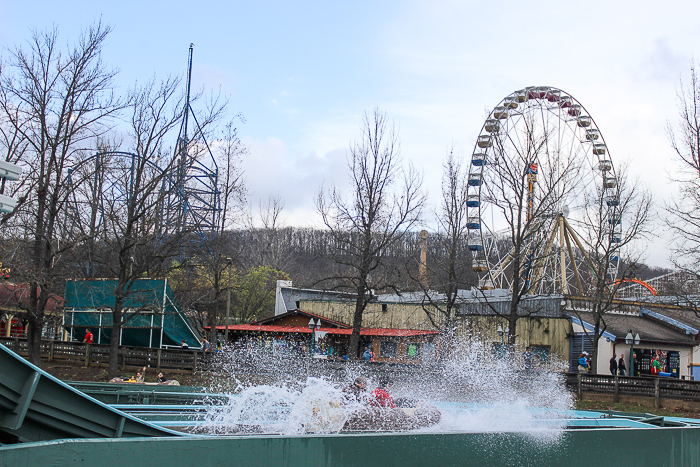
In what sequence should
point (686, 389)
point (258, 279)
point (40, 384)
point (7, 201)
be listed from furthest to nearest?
point (258, 279)
point (686, 389)
point (7, 201)
point (40, 384)

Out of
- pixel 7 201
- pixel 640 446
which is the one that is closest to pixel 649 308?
pixel 640 446

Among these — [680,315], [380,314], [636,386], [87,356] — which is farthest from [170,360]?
[680,315]

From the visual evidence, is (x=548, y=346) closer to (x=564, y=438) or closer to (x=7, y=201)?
(x=564, y=438)

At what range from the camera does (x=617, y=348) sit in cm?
3262

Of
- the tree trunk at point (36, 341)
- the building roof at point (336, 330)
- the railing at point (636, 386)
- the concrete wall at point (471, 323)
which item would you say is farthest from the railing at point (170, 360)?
the concrete wall at point (471, 323)

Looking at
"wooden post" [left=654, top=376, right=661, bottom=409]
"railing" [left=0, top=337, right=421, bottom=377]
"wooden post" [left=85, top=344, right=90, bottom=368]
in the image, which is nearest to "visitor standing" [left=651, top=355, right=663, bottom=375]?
"wooden post" [left=654, top=376, right=661, bottom=409]

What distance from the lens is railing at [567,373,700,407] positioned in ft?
72.9

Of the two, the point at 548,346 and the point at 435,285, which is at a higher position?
the point at 435,285

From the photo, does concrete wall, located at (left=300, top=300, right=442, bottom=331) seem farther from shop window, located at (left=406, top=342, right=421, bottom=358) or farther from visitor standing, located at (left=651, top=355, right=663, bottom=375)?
visitor standing, located at (left=651, top=355, right=663, bottom=375)

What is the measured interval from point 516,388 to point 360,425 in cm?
1137

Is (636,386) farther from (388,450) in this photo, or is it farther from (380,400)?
(388,450)

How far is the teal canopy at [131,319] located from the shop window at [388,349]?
1085 centimetres

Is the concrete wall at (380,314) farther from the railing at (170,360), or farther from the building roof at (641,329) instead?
the railing at (170,360)

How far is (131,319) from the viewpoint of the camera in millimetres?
29891
